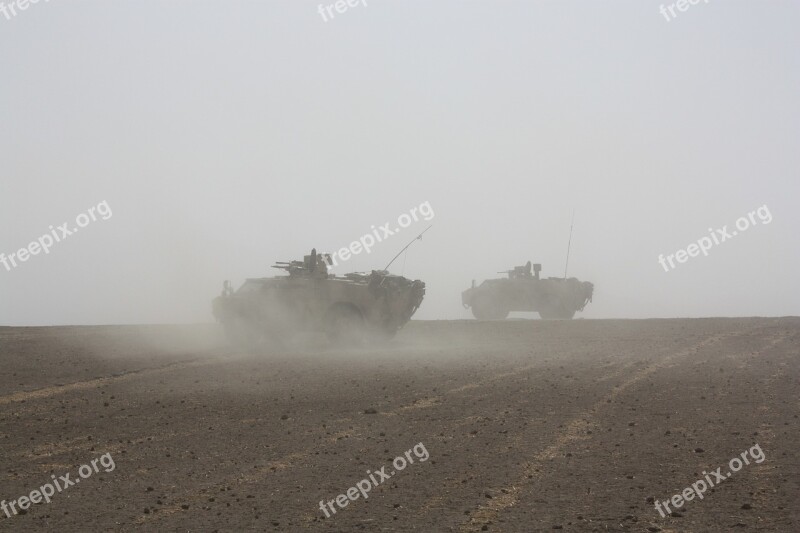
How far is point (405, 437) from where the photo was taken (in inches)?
479

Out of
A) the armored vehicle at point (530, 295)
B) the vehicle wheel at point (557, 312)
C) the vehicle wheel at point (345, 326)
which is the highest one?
the vehicle wheel at point (345, 326)

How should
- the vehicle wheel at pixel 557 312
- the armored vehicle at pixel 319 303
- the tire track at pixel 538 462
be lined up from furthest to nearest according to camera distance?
1. the vehicle wheel at pixel 557 312
2. the armored vehicle at pixel 319 303
3. the tire track at pixel 538 462

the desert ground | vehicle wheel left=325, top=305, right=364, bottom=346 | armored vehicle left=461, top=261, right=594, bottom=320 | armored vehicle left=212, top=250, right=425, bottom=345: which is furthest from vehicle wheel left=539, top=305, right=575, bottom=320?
the desert ground

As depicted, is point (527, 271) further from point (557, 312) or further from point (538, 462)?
point (538, 462)

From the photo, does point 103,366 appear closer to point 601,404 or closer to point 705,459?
point 601,404

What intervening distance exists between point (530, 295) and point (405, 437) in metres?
31.4

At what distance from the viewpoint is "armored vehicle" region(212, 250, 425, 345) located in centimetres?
2539

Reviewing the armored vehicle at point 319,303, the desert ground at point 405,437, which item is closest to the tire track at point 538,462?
the desert ground at point 405,437

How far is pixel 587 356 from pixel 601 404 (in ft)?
25.4

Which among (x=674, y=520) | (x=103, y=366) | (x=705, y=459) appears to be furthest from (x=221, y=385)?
(x=674, y=520)

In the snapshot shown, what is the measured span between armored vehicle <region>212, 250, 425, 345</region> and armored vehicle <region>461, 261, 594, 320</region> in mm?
17306

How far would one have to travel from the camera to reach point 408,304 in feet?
87.6

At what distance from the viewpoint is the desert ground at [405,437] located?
A: 8578mm

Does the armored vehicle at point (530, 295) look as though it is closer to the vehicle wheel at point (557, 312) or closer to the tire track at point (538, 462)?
the vehicle wheel at point (557, 312)
